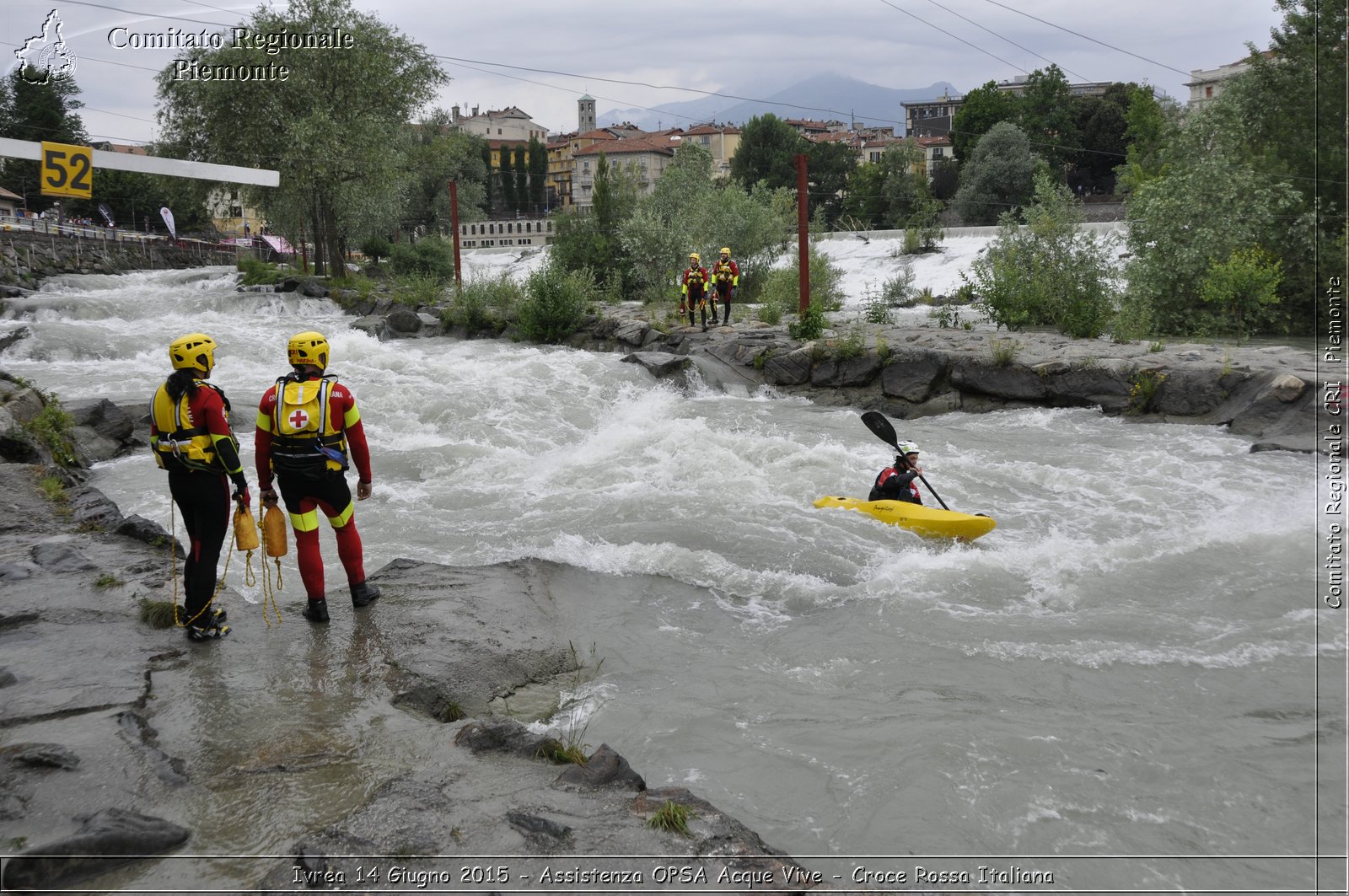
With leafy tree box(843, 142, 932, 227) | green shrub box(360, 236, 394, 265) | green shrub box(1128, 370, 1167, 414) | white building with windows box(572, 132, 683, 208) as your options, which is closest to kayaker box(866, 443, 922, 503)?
green shrub box(1128, 370, 1167, 414)

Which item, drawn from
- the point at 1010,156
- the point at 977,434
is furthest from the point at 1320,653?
the point at 1010,156

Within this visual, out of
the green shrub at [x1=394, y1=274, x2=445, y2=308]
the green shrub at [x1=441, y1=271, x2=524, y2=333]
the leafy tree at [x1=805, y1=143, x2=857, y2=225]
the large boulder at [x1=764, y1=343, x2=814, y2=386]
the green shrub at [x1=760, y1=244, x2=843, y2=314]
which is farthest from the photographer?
the leafy tree at [x1=805, y1=143, x2=857, y2=225]

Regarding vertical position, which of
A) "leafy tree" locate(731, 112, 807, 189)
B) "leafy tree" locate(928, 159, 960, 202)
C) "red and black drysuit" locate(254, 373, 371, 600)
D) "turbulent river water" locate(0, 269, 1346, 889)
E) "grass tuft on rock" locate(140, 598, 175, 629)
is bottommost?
"turbulent river water" locate(0, 269, 1346, 889)

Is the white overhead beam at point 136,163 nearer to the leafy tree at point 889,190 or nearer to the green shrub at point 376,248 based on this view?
the green shrub at point 376,248

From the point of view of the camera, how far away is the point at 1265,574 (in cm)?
726

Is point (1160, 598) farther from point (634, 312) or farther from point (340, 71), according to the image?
point (340, 71)

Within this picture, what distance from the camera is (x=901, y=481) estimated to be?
8.45 meters

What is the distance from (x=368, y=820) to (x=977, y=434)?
1112 cm

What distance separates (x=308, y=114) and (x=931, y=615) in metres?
26.1

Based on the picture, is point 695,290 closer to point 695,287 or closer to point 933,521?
point 695,287

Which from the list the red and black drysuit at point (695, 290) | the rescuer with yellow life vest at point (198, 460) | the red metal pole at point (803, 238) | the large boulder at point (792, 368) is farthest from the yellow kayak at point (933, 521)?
the red and black drysuit at point (695, 290)

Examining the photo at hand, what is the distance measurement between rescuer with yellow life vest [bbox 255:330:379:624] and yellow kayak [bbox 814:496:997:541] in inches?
182

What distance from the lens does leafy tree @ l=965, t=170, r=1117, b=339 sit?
56.5 feet

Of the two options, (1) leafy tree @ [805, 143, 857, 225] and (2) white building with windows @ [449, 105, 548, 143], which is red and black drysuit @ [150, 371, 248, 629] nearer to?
(1) leafy tree @ [805, 143, 857, 225]
